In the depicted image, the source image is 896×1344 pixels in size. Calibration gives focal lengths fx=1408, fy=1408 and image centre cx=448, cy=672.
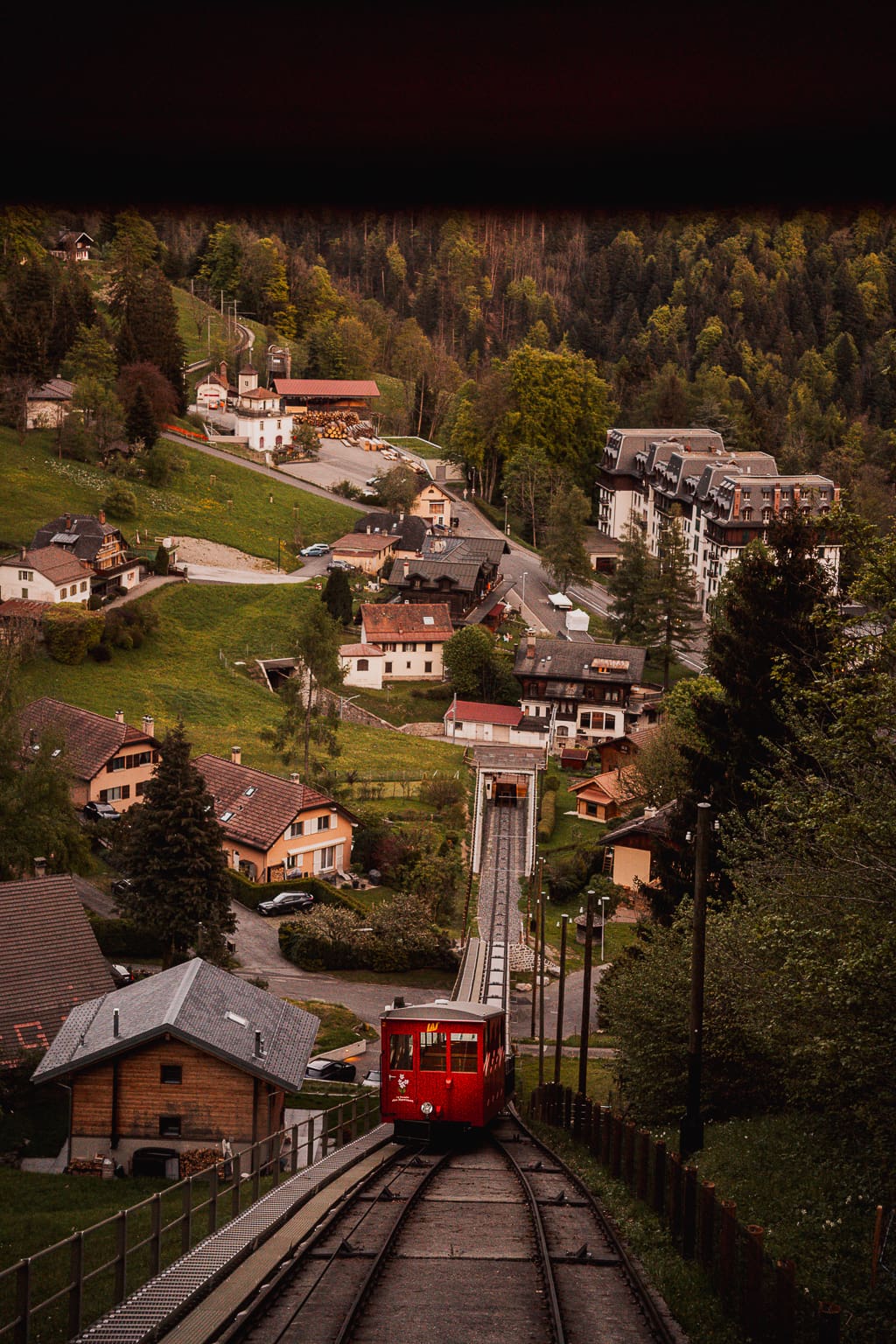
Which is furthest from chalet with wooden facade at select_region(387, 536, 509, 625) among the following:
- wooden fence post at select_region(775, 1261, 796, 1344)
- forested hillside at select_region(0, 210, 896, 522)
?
wooden fence post at select_region(775, 1261, 796, 1344)

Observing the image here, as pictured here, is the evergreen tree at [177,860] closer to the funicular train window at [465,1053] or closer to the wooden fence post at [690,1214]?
the funicular train window at [465,1053]

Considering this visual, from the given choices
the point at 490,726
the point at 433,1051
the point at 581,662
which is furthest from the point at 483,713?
the point at 433,1051

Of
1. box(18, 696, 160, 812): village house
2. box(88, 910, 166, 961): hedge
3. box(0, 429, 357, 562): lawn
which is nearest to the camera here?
box(88, 910, 166, 961): hedge

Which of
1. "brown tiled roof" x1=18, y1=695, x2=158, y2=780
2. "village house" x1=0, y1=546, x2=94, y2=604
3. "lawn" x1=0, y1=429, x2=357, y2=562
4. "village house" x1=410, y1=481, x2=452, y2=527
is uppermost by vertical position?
"village house" x1=410, y1=481, x2=452, y2=527

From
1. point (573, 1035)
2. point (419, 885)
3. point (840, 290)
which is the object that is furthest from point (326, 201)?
point (840, 290)

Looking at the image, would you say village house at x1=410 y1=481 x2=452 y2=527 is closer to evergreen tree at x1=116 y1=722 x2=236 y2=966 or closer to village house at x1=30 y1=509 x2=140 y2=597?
village house at x1=30 y1=509 x2=140 y2=597

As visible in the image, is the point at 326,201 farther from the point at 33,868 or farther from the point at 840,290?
the point at 840,290

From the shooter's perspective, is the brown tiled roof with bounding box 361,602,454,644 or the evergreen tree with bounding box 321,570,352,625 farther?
the evergreen tree with bounding box 321,570,352,625
